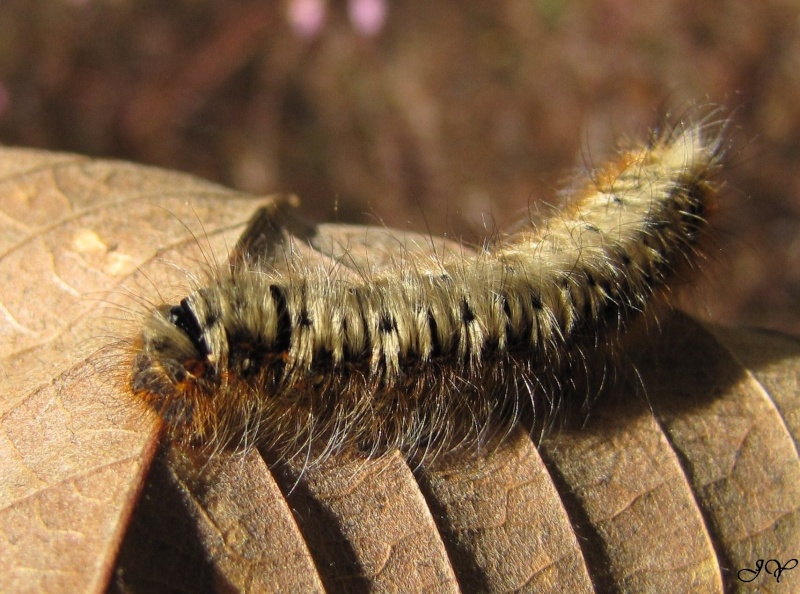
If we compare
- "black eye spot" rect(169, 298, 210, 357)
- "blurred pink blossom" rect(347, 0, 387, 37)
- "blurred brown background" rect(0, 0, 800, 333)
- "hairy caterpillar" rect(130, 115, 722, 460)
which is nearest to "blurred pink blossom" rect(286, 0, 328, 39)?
"blurred brown background" rect(0, 0, 800, 333)

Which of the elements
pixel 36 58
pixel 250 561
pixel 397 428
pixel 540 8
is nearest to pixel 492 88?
pixel 540 8

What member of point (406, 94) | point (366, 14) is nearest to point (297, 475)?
point (406, 94)

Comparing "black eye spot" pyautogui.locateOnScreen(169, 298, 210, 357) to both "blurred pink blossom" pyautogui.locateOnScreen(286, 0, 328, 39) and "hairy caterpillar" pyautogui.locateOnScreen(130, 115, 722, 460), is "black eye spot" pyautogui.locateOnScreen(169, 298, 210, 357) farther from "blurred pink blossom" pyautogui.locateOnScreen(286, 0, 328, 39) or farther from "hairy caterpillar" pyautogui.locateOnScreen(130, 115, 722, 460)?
"blurred pink blossom" pyautogui.locateOnScreen(286, 0, 328, 39)

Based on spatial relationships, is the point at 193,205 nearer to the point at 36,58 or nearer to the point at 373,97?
the point at 373,97
